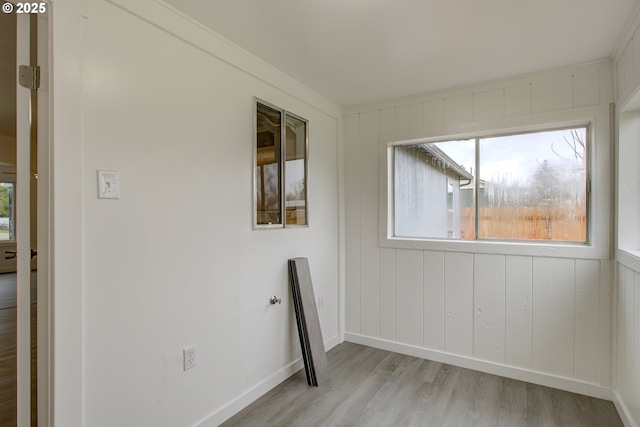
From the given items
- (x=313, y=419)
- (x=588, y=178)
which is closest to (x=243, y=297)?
(x=313, y=419)

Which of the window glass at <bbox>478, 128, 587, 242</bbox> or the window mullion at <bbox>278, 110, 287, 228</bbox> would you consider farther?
the window mullion at <bbox>278, 110, 287, 228</bbox>

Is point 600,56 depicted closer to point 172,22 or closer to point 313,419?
point 172,22

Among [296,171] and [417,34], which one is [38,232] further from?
[417,34]

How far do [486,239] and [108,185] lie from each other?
9.08 feet

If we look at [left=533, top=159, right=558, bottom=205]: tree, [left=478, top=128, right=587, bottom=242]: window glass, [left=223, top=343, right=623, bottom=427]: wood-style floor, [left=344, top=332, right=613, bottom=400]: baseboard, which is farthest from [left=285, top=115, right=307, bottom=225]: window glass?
[left=533, top=159, right=558, bottom=205]: tree

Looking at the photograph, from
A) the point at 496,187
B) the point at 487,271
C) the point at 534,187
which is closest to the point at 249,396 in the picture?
the point at 487,271

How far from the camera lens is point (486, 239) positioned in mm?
2816

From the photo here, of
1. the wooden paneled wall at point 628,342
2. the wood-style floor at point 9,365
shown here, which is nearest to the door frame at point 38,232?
the wood-style floor at point 9,365

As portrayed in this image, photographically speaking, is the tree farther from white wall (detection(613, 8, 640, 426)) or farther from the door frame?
the door frame

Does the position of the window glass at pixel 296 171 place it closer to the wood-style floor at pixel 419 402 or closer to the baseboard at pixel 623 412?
the wood-style floor at pixel 419 402

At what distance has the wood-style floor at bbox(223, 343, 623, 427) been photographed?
2.08 m


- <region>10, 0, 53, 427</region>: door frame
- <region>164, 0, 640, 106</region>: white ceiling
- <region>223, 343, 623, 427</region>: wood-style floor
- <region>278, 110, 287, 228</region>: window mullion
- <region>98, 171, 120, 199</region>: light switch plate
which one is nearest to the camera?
<region>10, 0, 53, 427</region>: door frame

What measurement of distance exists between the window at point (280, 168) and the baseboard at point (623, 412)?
244 centimetres

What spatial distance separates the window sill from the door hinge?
2.70m
